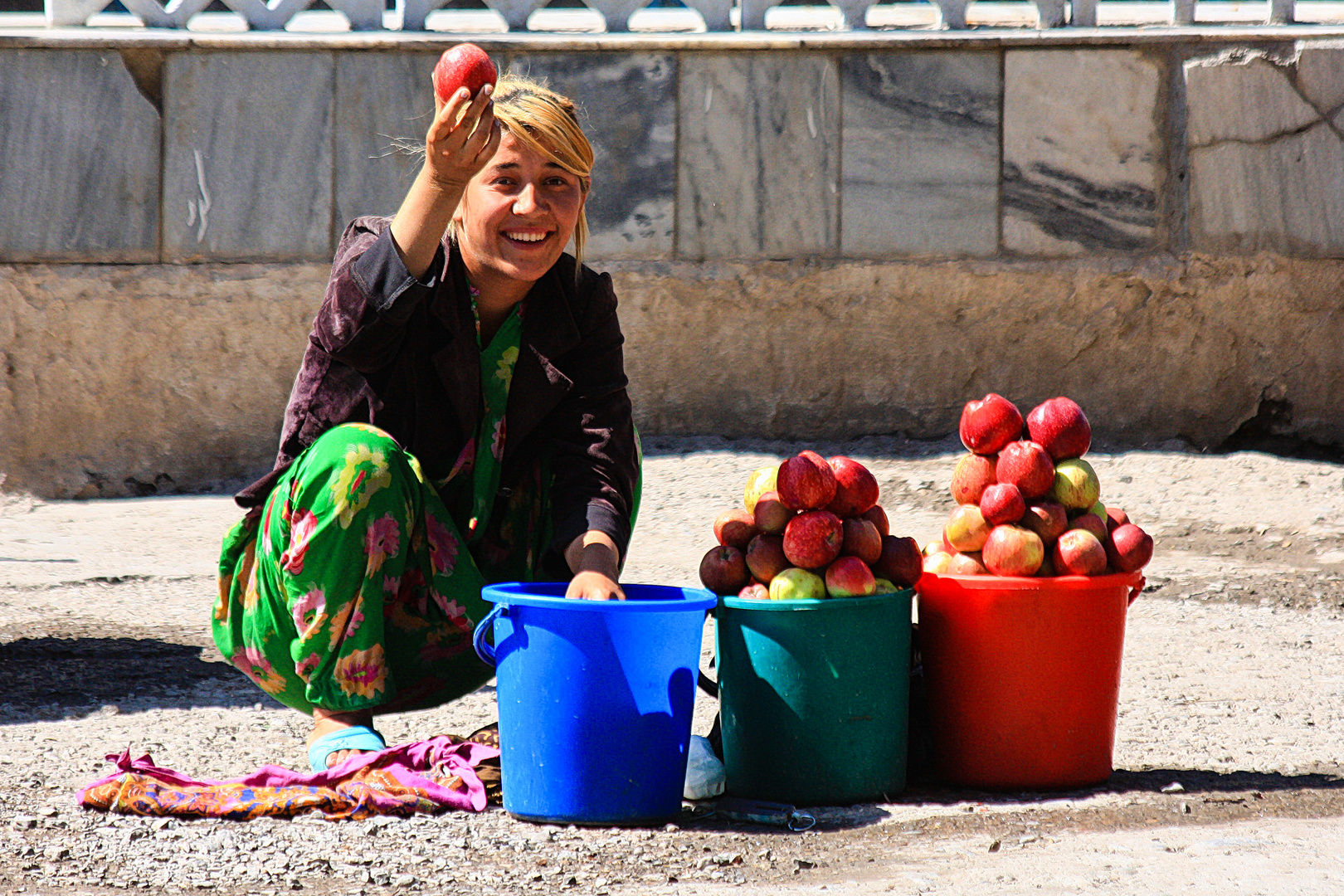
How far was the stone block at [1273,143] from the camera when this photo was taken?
6211 millimetres

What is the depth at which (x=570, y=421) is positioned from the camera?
9.75ft

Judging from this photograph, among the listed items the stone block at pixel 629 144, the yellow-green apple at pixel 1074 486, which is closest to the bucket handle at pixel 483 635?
the yellow-green apple at pixel 1074 486

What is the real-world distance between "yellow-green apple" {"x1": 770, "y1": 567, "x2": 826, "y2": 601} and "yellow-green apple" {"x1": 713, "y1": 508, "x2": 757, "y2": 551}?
0.47 feet

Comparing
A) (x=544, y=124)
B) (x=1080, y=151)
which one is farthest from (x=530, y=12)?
(x=544, y=124)

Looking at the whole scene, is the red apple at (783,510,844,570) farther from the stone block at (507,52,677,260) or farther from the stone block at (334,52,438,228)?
the stone block at (334,52,438,228)

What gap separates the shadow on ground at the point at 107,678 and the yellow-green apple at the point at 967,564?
1.78 metres

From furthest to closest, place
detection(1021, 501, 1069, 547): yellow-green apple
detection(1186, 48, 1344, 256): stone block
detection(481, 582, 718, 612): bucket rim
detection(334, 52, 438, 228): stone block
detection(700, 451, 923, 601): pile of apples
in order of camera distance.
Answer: detection(334, 52, 438, 228): stone block → detection(1186, 48, 1344, 256): stone block → detection(1021, 501, 1069, 547): yellow-green apple → detection(700, 451, 923, 601): pile of apples → detection(481, 582, 718, 612): bucket rim

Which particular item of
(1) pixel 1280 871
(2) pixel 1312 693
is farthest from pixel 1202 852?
(2) pixel 1312 693

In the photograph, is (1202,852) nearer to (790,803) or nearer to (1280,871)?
(1280,871)

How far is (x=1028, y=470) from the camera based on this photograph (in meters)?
2.71

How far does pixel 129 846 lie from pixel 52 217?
4.73 metres

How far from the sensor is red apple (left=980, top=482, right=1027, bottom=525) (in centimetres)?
269

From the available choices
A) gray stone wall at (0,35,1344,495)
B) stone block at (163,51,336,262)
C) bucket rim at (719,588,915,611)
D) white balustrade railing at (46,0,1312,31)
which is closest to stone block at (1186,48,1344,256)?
gray stone wall at (0,35,1344,495)

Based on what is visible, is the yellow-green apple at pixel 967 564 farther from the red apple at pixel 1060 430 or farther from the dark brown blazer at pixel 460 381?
the dark brown blazer at pixel 460 381
